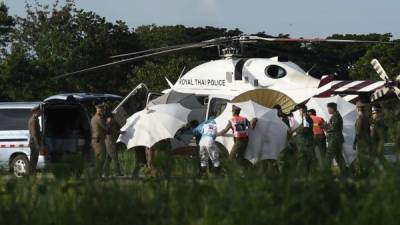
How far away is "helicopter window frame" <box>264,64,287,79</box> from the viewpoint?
2517 centimetres

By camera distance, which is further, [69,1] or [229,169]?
[69,1]

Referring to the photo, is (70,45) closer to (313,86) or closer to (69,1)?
(69,1)

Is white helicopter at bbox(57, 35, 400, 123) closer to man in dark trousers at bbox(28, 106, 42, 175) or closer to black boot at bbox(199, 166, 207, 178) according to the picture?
man in dark trousers at bbox(28, 106, 42, 175)

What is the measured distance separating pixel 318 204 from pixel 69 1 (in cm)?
6898

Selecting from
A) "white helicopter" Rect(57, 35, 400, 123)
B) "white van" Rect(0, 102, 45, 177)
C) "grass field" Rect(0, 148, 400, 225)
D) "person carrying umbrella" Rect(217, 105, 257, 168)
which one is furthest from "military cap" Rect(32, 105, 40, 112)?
"grass field" Rect(0, 148, 400, 225)

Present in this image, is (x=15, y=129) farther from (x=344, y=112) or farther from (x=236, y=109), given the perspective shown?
(x=344, y=112)

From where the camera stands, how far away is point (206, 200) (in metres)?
5.44

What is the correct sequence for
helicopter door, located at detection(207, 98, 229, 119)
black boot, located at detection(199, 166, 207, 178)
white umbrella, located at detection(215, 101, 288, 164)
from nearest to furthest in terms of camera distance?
black boot, located at detection(199, 166, 207, 178)
white umbrella, located at detection(215, 101, 288, 164)
helicopter door, located at detection(207, 98, 229, 119)

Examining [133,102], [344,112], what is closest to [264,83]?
[133,102]

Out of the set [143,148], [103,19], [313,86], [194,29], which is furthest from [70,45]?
[143,148]

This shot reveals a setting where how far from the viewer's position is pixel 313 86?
24906 millimetres

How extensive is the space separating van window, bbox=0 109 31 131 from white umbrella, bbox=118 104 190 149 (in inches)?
88.9

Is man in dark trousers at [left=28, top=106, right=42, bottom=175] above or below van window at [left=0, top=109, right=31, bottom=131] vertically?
below

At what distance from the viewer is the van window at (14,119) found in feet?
68.5
